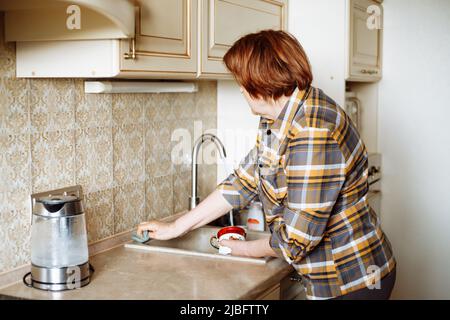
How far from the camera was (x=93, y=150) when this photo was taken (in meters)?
2.10

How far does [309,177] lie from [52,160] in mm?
783

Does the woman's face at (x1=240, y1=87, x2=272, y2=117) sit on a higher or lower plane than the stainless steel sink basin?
higher

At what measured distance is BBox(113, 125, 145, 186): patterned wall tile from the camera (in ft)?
7.35

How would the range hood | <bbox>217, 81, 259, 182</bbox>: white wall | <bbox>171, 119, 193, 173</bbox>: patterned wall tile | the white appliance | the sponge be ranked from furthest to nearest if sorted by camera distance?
1. the white appliance
2. <bbox>217, 81, 259, 182</bbox>: white wall
3. <bbox>171, 119, 193, 173</bbox>: patterned wall tile
4. the sponge
5. the range hood

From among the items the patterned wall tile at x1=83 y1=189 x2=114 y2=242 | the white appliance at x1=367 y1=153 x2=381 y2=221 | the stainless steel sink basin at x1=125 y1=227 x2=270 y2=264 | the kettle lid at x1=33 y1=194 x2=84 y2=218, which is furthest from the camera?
the white appliance at x1=367 y1=153 x2=381 y2=221

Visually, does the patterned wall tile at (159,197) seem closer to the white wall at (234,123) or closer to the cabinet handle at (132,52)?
the white wall at (234,123)

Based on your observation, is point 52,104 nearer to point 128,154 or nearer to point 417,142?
point 128,154

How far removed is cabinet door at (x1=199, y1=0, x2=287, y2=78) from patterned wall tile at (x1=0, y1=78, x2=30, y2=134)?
597 millimetres

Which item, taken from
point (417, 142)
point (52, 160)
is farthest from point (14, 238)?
point (417, 142)

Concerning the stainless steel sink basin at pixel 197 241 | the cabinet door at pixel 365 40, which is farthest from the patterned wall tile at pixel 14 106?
the cabinet door at pixel 365 40

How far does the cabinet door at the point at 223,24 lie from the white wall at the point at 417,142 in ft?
3.16

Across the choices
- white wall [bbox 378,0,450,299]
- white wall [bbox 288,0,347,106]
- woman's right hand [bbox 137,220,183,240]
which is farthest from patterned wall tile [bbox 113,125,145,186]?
white wall [bbox 378,0,450,299]

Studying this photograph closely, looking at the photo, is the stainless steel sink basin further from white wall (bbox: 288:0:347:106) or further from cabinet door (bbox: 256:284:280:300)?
white wall (bbox: 288:0:347:106)

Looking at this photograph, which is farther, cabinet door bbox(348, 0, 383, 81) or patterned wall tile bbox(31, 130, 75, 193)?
cabinet door bbox(348, 0, 383, 81)
